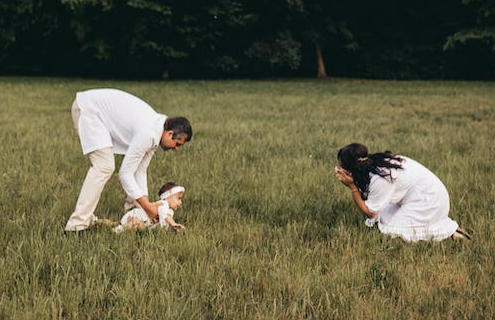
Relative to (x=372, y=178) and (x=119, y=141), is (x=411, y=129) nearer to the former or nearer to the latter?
(x=372, y=178)

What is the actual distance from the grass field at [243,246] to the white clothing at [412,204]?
0.46 feet

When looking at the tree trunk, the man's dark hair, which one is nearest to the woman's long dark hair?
the man's dark hair

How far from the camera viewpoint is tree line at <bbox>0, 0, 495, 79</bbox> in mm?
29422

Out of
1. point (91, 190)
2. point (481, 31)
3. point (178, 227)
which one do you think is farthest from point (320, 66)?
point (91, 190)

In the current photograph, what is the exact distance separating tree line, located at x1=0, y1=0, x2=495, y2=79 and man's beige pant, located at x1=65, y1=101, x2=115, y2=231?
24961 mm

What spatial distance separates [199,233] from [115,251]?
2.44 ft

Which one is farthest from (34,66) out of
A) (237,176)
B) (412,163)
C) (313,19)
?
(412,163)

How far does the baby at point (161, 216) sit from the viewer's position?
14.1 feet

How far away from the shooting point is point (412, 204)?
14.8 feet

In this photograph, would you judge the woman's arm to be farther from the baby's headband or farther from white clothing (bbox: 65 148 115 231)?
white clothing (bbox: 65 148 115 231)

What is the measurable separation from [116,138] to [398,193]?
261 centimetres

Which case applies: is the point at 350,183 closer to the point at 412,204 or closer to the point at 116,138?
the point at 412,204

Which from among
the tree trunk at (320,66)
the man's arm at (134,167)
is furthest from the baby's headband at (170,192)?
the tree trunk at (320,66)

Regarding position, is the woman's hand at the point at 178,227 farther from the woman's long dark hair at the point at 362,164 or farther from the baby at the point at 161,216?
the woman's long dark hair at the point at 362,164
